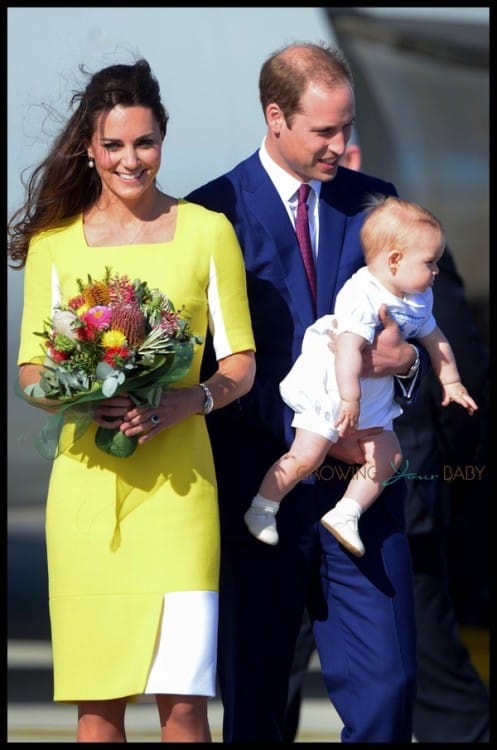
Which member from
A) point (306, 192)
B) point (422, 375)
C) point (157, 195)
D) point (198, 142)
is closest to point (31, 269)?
point (157, 195)

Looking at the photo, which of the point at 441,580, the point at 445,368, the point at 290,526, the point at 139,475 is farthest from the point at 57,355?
the point at 441,580

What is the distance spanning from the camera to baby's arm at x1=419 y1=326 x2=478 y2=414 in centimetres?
480

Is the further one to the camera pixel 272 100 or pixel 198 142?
pixel 198 142

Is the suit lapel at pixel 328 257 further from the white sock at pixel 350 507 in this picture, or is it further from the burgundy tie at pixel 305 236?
the white sock at pixel 350 507

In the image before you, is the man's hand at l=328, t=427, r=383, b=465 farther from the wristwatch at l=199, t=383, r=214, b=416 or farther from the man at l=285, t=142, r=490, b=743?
the man at l=285, t=142, r=490, b=743

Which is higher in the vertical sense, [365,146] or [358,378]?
[365,146]

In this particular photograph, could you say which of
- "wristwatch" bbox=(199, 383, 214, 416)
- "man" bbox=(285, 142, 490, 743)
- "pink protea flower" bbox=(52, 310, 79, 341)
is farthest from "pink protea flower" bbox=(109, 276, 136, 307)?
"man" bbox=(285, 142, 490, 743)

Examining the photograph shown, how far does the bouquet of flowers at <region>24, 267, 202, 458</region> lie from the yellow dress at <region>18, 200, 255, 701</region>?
0.16m

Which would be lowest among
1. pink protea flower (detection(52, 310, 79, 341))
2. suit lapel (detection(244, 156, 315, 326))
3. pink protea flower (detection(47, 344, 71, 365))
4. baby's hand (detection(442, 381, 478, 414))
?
baby's hand (detection(442, 381, 478, 414))

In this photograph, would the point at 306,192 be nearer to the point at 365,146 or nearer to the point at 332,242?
the point at 332,242

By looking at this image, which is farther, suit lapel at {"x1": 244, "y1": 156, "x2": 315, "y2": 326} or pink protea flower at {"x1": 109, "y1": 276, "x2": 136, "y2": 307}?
suit lapel at {"x1": 244, "y1": 156, "x2": 315, "y2": 326}

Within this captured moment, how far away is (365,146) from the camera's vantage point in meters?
8.40

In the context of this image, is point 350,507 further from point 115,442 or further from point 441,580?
point 441,580

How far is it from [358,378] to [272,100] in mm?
795
